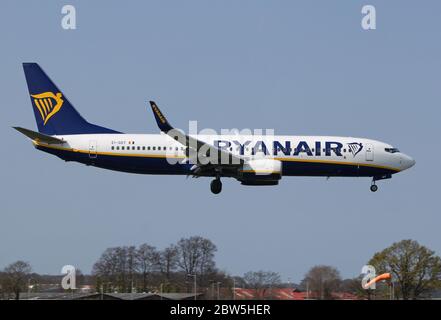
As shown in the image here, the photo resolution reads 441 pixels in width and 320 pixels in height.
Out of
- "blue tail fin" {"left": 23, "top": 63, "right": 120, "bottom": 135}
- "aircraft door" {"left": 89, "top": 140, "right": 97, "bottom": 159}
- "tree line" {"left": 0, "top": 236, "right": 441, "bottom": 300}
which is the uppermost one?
"blue tail fin" {"left": 23, "top": 63, "right": 120, "bottom": 135}

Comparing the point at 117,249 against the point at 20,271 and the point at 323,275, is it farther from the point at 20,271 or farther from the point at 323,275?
the point at 323,275

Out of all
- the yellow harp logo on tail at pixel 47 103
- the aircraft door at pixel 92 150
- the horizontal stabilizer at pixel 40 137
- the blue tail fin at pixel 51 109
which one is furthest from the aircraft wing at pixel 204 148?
the yellow harp logo on tail at pixel 47 103

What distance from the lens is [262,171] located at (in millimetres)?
54406

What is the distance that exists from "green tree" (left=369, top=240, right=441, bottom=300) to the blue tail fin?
75.7 feet

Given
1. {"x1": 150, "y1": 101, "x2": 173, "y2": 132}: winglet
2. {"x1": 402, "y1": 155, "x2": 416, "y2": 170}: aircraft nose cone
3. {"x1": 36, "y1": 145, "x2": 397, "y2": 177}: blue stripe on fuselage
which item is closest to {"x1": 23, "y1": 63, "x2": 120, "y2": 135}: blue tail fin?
{"x1": 36, "y1": 145, "x2": 397, "y2": 177}: blue stripe on fuselage

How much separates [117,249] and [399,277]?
20934 millimetres

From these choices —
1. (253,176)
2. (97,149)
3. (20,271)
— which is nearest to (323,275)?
(20,271)

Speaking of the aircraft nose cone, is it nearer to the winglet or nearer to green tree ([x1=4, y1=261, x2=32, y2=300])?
the winglet

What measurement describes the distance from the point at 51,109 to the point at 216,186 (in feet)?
49.8

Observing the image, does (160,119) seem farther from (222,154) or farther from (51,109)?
(51,109)

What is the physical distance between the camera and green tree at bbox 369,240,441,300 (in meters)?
41.5

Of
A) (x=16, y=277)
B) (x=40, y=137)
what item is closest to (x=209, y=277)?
(x=16, y=277)
